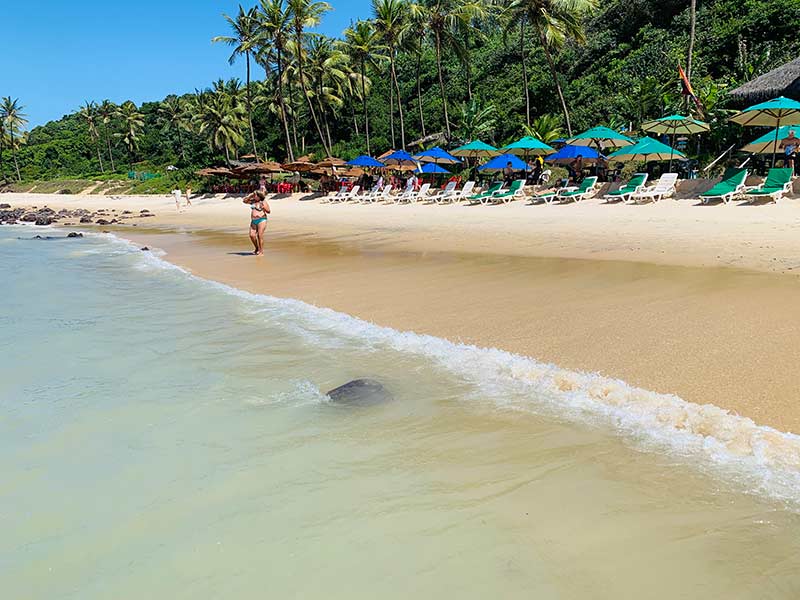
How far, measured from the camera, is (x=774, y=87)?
2014cm

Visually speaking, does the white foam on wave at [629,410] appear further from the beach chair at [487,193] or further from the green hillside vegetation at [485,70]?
the green hillside vegetation at [485,70]

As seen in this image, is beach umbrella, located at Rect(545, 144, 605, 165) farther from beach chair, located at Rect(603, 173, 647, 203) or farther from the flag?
the flag

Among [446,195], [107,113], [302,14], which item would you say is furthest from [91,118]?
[446,195]

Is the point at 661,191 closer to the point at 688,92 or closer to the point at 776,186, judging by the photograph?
the point at 776,186

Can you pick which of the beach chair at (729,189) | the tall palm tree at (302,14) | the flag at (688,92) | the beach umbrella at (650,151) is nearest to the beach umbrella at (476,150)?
the beach umbrella at (650,151)

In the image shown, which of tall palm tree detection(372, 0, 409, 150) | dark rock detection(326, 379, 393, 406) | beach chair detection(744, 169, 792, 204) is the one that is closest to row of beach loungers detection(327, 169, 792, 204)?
beach chair detection(744, 169, 792, 204)

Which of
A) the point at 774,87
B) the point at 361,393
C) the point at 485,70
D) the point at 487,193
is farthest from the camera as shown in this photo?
the point at 485,70

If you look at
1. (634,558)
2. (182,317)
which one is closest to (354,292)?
(182,317)

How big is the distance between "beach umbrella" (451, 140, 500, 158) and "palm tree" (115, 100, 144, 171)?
50.2m

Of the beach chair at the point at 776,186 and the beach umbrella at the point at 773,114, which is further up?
the beach umbrella at the point at 773,114

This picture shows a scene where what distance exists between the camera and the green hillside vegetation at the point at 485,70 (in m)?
25.4

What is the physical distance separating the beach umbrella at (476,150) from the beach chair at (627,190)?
6.85 metres

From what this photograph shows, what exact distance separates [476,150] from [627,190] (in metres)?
8.23

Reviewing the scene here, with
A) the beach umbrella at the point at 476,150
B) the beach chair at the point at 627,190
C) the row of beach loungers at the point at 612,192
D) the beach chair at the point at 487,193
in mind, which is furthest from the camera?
the beach umbrella at the point at 476,150
